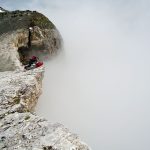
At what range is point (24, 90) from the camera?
3022 centimetres

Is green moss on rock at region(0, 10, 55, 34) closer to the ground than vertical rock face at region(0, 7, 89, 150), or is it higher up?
higher up

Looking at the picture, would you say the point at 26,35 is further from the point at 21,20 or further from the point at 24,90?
the point at 24,90

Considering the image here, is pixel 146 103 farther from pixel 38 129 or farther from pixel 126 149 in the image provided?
pixel 38 129

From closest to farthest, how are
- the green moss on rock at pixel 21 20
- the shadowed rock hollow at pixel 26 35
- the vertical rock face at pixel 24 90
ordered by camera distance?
the vertical rock face at pixel 24 90, the shadowed rock hollow at pixel 26 35, the green moss on rock at pixel 21 20

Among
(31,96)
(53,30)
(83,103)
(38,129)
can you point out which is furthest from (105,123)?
(38,129)

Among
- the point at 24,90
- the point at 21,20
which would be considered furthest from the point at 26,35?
the point at 24,90

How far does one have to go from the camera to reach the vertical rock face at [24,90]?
2081 cm

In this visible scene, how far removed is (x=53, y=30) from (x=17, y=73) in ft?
67.8

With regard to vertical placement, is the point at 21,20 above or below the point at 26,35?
above

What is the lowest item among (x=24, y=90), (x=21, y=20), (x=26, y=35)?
(x=24, y=90)

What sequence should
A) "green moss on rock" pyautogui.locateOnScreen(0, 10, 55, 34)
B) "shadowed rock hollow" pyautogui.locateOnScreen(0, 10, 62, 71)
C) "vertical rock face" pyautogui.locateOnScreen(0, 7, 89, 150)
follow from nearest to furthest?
"vertical rock face" pyautogui.locateOnScreen(0, 7, 89, 150), "shadowed rock hollow" pyautogui.locateOnScreen(0, 10, 62, 71), "green moss on rock" pyautogui.locateOnScreen(0, 10, 55, 34)

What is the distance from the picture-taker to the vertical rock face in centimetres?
2081

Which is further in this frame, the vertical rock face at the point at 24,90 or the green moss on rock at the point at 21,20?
the green moss on rock at the point at 21,20

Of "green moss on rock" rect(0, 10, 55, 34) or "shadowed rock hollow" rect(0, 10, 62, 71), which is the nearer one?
"shadowed rock hollow" rect(0, 10, 62, 71)
